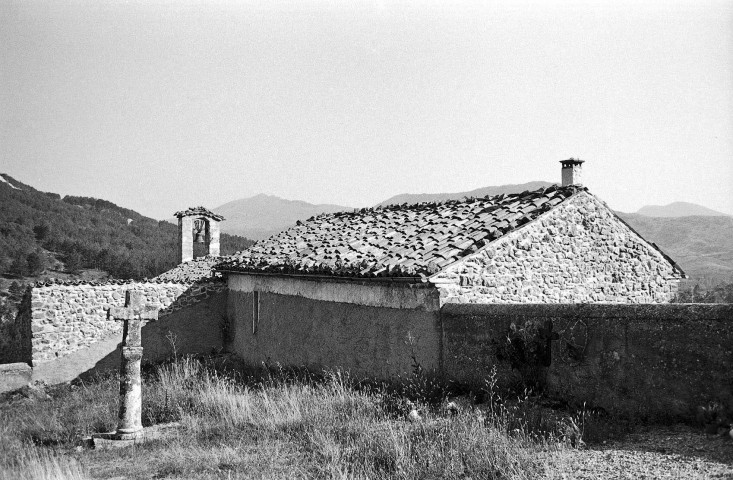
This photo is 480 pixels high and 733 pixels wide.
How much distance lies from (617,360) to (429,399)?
2.88m

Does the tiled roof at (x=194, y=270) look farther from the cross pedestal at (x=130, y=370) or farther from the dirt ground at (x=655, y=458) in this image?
the dirt ground at (x=655, y=458)

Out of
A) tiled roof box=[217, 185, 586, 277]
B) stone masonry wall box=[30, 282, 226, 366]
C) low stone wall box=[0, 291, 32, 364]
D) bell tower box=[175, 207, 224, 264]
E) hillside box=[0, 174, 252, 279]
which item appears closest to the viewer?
tiled roof box=[217, 185, 586, 277]

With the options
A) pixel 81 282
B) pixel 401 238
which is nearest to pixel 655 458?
pixel 401 238

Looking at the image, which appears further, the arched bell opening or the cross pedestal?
the arched bell opening

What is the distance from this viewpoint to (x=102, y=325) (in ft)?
57.6

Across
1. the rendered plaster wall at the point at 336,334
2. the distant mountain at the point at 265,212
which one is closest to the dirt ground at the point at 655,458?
the rendered plaster wall at the point at 336,334

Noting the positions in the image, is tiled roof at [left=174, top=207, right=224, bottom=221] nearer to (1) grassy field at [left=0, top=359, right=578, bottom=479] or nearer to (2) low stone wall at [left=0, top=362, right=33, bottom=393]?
(2) low stone wall at [left=0, top=362, right=33, bottom=393]

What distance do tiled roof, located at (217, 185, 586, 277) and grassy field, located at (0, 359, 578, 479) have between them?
7.06 ft

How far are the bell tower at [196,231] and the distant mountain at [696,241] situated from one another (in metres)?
28.1

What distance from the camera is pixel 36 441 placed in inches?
393

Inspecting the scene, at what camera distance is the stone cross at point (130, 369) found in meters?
9.73

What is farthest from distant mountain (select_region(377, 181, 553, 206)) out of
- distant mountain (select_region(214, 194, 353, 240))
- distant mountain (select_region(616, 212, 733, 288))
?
distant mountain (select_region(214, 194, 353, 240))

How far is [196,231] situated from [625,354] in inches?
780

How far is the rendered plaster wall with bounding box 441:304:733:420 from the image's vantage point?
717cm
